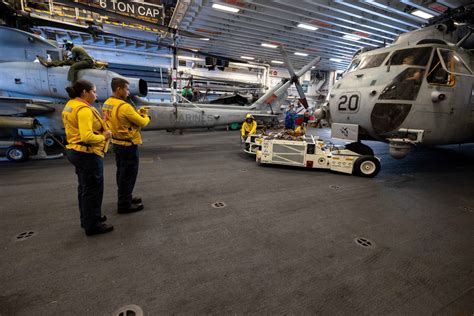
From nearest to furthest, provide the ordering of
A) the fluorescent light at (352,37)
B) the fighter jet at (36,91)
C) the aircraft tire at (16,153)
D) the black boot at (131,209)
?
the black boot at (131,209) → the fighter jet at (36,91) → the aircraft tire at (16,153) → the fluorescent light at (352,37)

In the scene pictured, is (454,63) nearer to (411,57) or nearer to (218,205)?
(411,57)

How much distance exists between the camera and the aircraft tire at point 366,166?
15.5 ft

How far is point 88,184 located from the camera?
227 centimetres

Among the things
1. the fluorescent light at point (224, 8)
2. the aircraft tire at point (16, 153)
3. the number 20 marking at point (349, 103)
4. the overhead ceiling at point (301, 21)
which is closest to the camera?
the number 20 marking at point (349, 103)

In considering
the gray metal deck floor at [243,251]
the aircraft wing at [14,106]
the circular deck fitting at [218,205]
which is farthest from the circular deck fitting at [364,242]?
the aircraft wing at [14,106]

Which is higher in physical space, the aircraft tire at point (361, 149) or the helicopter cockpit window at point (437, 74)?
the helicopter cockpit window at point (437, 74)

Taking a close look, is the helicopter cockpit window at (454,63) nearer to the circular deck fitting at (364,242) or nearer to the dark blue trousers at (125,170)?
the circular deck fitting at (364,242)

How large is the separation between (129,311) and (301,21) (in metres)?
11.7

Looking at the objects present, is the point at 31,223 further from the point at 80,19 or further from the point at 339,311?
the point at 80,19

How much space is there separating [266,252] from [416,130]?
416 cm

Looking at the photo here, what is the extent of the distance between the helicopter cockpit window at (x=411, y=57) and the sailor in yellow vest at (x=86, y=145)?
536 centimetres

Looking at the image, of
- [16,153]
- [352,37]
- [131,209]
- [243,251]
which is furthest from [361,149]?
[352,37]

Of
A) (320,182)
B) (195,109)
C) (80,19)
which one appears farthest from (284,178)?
(80,19)

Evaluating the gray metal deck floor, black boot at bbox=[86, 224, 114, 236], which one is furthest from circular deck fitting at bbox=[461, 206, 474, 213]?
black boot at bbox=[86, 224, 114, 236]
